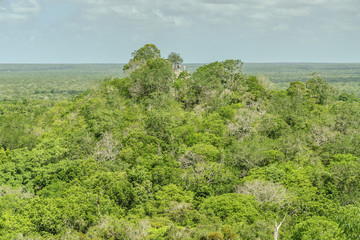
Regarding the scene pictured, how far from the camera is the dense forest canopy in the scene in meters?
26.8

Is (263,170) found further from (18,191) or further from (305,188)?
(18,191)

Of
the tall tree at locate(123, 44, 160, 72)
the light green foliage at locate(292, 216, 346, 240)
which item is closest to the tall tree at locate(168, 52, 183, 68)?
the tall tree at locate(123, 44, 160, 72)

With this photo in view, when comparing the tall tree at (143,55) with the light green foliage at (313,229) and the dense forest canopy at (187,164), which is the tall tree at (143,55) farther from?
the light green foliage at (313,229)

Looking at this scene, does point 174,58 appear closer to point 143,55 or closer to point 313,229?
point 143,55

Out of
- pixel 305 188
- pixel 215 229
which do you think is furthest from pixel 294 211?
pixel 215 229

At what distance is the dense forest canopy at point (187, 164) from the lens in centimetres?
2684

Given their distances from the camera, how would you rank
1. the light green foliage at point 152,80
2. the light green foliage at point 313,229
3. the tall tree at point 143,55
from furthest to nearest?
1. the tall tree at point 143,55
2. the light green foliage at point 152,80
3. the light green foliage at point 313,229

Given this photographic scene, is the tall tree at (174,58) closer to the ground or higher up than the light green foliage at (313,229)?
higher up

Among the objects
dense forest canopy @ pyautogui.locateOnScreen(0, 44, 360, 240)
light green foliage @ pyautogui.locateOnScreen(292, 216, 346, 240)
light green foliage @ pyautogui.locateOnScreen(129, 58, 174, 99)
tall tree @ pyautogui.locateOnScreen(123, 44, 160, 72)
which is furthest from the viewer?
tall tree @ pyautogui.locateOnScreen(123, 44, 160, 72)

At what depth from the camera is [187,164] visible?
3884 cm

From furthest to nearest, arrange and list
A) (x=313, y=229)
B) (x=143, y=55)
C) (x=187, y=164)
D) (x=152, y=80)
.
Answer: (x=143, y=55) < (x=152, y=80) < (x=187, y=164) < (x=313, y=229)

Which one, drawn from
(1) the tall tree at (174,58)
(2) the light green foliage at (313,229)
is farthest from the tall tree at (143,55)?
(2) the light green foliage at (313,229)

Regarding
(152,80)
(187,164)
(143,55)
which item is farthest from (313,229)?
(143,55)

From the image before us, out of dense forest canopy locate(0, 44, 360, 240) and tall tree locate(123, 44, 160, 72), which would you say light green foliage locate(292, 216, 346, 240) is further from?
tall tree locate(123, 44, 160, 72)
